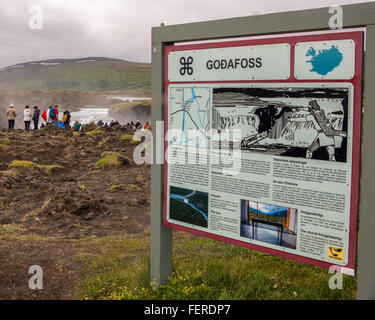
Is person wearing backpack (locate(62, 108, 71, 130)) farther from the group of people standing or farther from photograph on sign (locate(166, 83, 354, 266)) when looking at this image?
photograph on sign (locate(166, 83, 354, 266))

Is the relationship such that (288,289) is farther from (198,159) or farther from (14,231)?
(14,231)

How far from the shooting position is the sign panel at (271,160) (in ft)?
10.8

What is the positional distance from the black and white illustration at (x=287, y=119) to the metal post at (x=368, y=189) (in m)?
0.15

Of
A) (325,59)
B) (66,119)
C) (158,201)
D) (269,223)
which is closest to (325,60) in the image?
(325,59)

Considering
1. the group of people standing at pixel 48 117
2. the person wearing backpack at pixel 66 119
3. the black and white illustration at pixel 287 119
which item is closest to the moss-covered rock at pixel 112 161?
the black and white illustration at pixel 287 119

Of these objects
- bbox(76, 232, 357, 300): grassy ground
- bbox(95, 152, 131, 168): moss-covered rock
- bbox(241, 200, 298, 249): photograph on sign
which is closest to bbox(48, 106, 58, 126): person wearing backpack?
bbox(95, 152, 131, 168): moss-covered rock

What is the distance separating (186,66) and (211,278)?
2189mm

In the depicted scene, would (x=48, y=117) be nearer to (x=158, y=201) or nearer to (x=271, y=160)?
(x=158, y=201)

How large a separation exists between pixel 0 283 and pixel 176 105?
2839 millimetres

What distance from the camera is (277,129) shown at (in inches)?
142

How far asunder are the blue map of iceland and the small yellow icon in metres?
1.34

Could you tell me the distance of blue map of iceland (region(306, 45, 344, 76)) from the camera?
10.7 ft

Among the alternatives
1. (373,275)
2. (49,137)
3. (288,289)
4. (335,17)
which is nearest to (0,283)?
(288,289)

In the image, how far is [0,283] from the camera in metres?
4.94
